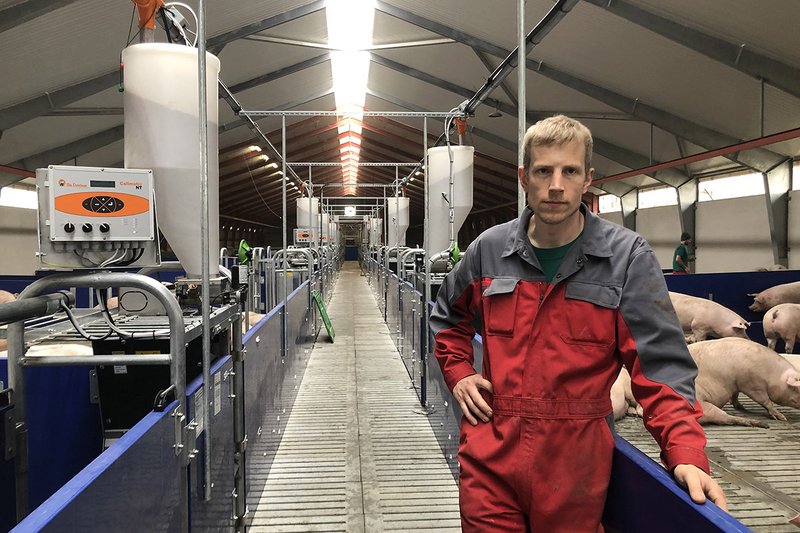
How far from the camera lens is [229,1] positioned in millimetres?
8328

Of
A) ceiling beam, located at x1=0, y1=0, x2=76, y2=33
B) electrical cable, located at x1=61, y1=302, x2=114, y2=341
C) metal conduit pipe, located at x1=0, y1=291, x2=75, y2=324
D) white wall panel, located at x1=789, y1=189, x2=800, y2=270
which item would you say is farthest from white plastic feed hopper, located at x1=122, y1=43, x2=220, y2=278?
white wall panel, located at x1=789, y1=189, x2=800, y2=270

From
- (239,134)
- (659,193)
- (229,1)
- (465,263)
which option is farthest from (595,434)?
(239,134)

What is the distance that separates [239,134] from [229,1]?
10.2 metres

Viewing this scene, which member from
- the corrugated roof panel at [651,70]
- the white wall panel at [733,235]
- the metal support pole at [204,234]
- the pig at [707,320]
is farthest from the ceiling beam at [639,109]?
the metal support pole at [204,234]

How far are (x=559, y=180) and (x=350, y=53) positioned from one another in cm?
1195

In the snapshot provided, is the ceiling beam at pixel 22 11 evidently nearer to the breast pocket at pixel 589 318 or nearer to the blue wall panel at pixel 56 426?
the blue wall panel at pixel 56 426

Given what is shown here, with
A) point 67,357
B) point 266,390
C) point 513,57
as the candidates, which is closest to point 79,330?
point 67,357

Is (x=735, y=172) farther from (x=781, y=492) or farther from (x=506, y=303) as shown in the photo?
(x=506, y=303)

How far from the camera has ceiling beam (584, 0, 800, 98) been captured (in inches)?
306

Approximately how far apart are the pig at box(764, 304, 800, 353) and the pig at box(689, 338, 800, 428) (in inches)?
78.7

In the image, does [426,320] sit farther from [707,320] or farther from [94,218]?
[707,320]

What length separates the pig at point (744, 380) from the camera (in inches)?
202

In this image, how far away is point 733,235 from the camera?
13.3 meters

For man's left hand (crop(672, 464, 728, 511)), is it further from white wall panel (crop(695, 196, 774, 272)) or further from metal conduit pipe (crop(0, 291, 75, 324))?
white wall panel (crop(695, 196, 774, 272))
